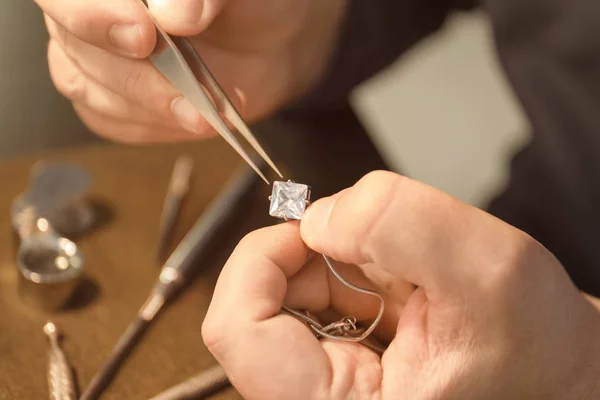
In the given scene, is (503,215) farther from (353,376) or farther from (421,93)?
(421,93)

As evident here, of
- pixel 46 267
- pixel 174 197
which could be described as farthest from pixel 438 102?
pixel 46 267

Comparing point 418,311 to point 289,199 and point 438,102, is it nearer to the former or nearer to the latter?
point 289,199

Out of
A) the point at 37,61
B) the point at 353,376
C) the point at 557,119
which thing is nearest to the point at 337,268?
the point at 353,376

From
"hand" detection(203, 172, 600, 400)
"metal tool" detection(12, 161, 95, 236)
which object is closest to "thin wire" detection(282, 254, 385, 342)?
"hand" detection(203, 172, 600, 400)

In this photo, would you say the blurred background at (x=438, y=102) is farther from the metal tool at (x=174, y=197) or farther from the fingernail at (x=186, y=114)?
the fingernail at (x=186, y=114)

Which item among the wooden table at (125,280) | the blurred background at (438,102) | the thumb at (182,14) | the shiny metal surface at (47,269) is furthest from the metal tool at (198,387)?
the blurred background at (438,102)

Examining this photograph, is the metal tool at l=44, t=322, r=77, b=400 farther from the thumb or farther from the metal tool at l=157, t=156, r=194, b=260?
the thumb
